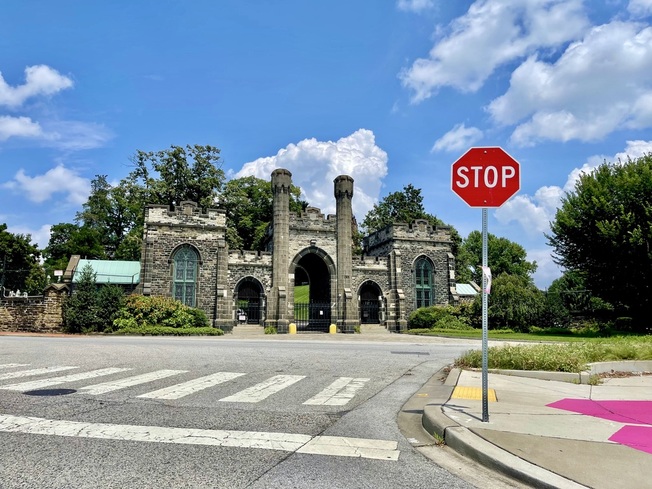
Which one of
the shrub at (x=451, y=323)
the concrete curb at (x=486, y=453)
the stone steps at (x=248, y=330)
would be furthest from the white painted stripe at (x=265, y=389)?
the shrub at (x=451, y=323)

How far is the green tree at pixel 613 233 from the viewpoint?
2453 centimetres

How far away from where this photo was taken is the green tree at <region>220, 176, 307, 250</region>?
4981 cm

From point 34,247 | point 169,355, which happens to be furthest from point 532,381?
point 34,247

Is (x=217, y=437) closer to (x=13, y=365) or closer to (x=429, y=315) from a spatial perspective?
(x=13, y=365)

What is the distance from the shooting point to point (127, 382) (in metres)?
8.18

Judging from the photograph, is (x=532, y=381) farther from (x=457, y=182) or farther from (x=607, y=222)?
(x=607, y=222)

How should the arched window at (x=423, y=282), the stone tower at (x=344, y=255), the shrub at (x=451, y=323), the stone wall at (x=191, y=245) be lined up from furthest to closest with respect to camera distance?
the arched window at (x=423, y=282), the stone tower at (x=344, y=255), the shrub at (x=451, y=323), the stone wall at (x=191, y=245)

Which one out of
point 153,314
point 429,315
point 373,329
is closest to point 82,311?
point 153,314

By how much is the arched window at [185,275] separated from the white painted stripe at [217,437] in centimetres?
2555

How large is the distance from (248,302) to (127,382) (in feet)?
92.2

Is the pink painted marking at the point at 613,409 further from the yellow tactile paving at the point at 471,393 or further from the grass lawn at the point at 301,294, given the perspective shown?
the grass lawn at the point at 301,294

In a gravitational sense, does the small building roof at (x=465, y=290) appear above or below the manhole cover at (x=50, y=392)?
above

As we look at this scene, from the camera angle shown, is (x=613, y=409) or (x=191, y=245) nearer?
(x=613, y=409)

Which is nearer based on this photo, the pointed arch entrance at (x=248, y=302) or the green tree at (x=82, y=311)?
the green tree at (x=82, y=311)
